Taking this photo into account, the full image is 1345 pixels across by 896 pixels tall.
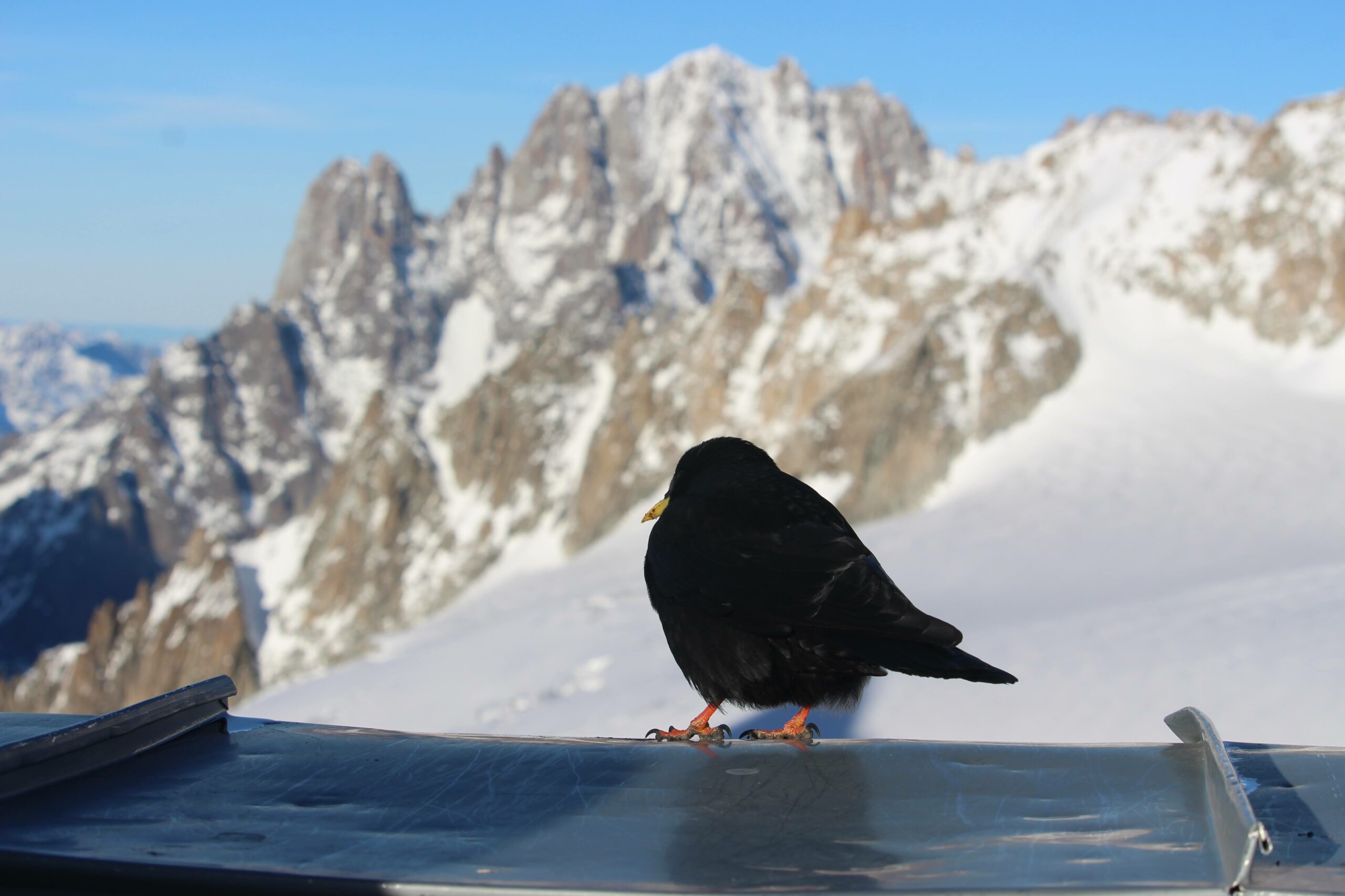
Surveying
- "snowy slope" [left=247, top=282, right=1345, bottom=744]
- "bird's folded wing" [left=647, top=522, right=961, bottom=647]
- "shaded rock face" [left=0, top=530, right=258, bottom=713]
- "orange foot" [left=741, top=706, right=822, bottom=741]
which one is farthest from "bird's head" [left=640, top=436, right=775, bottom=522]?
"shaded rock face" [left=0, top=530, right=258, bottom=713]

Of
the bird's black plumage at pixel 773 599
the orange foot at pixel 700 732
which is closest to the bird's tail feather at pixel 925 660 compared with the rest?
the bird's black plumage at pixel 773 599

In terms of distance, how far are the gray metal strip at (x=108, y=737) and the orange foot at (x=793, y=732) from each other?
1511 millimetres

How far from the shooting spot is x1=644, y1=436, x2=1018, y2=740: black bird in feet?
10.4

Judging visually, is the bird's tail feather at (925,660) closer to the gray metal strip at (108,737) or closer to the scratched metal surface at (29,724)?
the gray metal strip at (108,737)

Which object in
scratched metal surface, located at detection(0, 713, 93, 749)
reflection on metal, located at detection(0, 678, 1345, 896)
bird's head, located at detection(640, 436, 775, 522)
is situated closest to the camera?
reflection on metal, located at detection(0, 678, 1345, 896)

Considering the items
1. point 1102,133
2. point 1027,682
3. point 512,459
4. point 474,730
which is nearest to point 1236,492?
point 1027,682

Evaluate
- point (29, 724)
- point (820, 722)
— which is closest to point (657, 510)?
point (29, 724)

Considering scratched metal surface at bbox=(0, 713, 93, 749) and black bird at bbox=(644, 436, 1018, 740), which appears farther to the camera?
black bird at bbox=(644, 436, 1018, 740)

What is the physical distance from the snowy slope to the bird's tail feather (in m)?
4.90

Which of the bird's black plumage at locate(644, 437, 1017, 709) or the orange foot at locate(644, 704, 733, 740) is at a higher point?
the bird's black plumage at locate(644, 437, 1017, 709)

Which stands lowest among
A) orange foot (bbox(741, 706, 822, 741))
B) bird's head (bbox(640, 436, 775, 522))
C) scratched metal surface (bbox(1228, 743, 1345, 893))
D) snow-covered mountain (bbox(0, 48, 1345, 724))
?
scratched metal surface (bbox(1228, 743, 1345, 893))

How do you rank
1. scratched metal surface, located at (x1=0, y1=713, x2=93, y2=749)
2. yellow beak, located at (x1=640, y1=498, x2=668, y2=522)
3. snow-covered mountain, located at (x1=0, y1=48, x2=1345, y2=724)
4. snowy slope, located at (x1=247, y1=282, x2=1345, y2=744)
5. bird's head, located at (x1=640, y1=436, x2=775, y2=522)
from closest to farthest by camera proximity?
scratched metal surface, located at (x1=0, y1=713, x2=93, y2=749)
yellow beak, located at (x1=640, y1=498, x2=668, y2=522)
bird's head, located at (x1=640, y1=436, x2=775, y2=522)
snowy slope, located at (x1=247, y1=282, x2=1345, y2=744)
snow-covered mountain, located at (x1=0, y1=48, x2=1345, y2=724)

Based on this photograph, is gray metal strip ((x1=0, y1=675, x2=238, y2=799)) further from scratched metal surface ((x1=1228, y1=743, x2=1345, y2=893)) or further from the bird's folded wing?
scratched metal surface ((x1=1228, y1=743, x2=1345, y2=893))

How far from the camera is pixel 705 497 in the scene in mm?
3773
